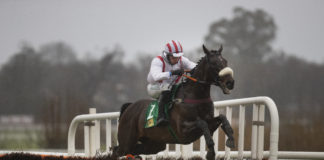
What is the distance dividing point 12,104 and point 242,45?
20.9m

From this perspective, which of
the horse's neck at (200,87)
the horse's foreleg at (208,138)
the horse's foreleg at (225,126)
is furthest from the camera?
the horse's neck at (200,87)

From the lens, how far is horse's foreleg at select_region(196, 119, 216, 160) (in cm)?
626

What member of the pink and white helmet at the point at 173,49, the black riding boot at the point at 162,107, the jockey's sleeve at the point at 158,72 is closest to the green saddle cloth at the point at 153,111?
the black riding boot at the point at 162,107

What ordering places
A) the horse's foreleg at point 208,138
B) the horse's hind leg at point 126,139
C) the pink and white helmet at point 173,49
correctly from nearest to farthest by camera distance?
1. the horse's foreleg at point 208,138
2. the pink and white helmet at point 173,49
3. the horse's hind leg at point 126,139

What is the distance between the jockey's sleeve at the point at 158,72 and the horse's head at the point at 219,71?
0.55 meters

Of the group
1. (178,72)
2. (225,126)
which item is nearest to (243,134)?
(225,126)

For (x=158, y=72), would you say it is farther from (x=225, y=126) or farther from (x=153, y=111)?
(x=225, y=126)

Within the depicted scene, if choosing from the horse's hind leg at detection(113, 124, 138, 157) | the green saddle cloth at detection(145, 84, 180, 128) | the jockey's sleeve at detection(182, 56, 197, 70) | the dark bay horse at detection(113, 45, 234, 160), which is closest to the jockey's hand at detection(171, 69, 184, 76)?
the dark bay horse at detection(113, 45, 234, 160)

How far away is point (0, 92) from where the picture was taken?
135 feet

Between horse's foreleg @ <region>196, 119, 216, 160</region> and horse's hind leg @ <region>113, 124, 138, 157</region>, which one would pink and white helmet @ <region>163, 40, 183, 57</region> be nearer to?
horse's foreleg @ <region>196, 119, 216, 160</region>

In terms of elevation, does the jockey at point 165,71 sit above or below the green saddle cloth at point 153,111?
above

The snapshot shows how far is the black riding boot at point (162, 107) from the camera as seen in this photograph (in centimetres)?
692

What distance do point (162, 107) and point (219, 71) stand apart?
98 cm

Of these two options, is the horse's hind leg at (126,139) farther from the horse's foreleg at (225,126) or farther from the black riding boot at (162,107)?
the horse's foreleg at (225,126)
